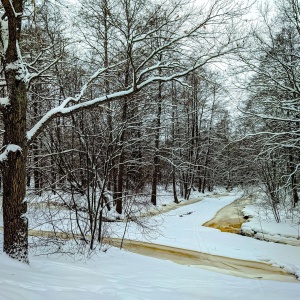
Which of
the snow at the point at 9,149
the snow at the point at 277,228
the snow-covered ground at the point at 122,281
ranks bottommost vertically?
the snow at the point at 277,228

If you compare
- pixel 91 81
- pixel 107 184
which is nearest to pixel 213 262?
pixel 107 184

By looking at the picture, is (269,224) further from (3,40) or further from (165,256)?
(3,40)

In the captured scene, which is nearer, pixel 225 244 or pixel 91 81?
pixel 91 81

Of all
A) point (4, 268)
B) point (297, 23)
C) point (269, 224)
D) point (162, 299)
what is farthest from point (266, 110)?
point (4, 268)

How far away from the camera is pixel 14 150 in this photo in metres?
4.26

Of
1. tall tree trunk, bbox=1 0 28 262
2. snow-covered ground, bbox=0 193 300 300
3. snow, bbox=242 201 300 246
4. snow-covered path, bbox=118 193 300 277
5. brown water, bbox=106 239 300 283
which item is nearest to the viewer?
snow-covered ground, bbox=0 193 300 300

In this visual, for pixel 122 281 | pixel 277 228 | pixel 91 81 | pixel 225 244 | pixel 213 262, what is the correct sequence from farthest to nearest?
pixel 277 228 → pixel 225 244 → pixel 213 262 → pixel 91 81 → pixel 122 281

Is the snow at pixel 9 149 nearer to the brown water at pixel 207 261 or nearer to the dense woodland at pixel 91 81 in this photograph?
the dense woodland at pixel 91 81

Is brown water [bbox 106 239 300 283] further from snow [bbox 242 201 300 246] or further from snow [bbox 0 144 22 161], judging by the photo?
snow [bbox 0 144 22 161]

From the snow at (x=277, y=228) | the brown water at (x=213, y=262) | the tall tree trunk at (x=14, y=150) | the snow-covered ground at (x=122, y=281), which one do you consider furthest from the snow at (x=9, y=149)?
the snow at (x=277, y=228)

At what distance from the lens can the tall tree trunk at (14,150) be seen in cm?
421

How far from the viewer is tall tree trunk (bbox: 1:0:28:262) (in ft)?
13.8

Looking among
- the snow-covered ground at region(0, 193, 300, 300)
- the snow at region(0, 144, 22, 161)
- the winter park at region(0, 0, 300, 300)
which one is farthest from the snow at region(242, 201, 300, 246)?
the snow at region(0, 144, 22, 161)

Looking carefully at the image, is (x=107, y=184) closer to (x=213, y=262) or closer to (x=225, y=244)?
(x=213, y=262)
